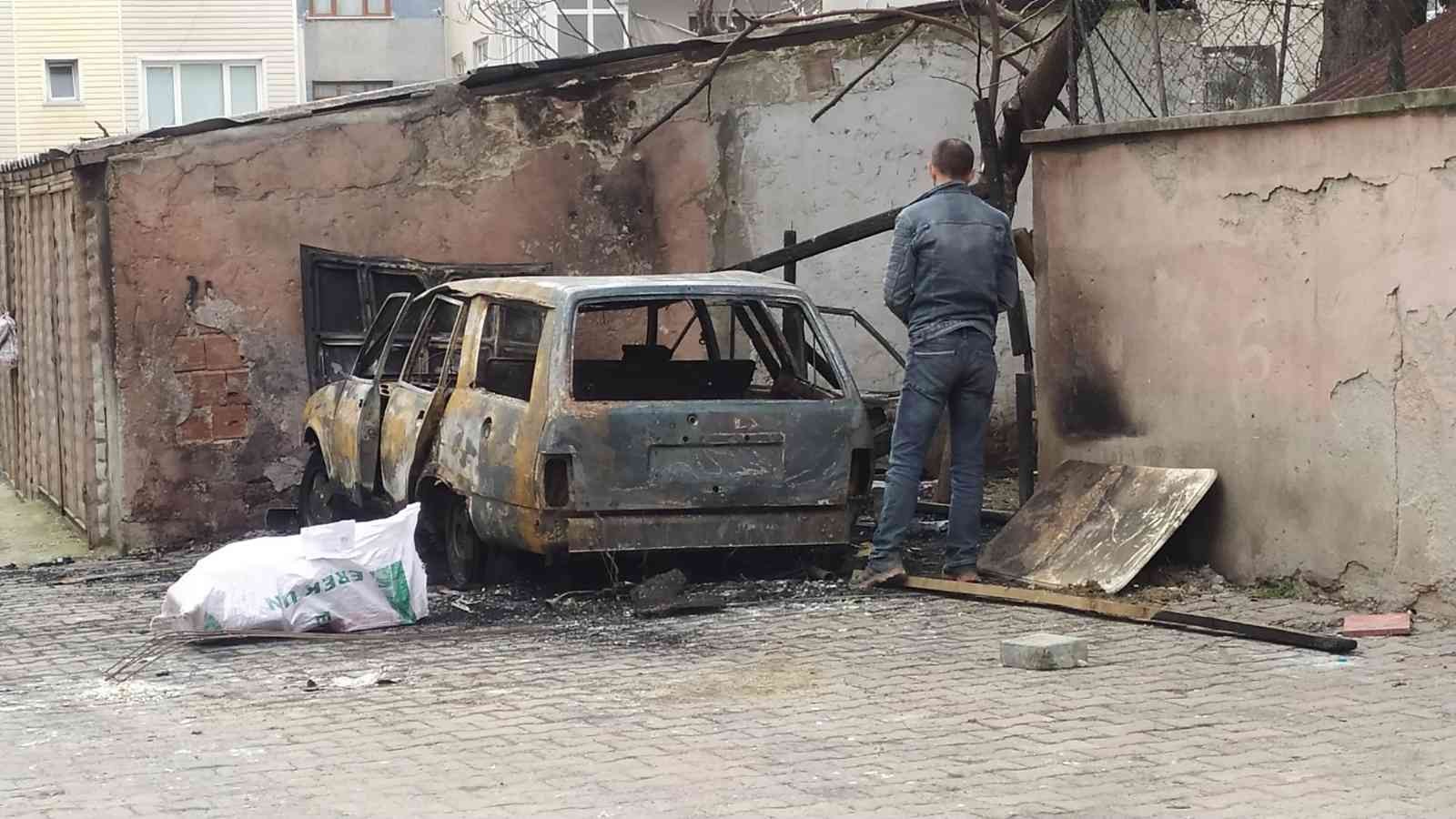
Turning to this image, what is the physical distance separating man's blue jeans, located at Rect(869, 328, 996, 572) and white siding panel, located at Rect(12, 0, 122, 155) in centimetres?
3230

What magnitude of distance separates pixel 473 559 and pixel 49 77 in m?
32.7

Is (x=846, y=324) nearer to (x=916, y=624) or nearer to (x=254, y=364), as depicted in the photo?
(x=254, y=364)

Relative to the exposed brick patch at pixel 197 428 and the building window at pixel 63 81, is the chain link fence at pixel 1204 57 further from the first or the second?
the building window at pixel 63 81

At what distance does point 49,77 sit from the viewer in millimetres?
38875

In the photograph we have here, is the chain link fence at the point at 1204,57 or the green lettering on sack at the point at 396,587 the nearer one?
the green lettering on sack at the point at 396,587

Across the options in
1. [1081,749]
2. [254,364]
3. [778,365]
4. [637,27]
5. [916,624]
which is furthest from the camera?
[637,27]

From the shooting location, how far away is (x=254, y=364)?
40.4 feet

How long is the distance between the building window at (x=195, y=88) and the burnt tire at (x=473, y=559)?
30.8 meters

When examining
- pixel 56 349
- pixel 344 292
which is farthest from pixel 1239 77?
pixel 56 349

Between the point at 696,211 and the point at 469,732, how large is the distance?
7.42 m

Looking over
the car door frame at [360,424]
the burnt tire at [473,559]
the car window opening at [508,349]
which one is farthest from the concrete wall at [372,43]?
the burnt tire at [473,559]

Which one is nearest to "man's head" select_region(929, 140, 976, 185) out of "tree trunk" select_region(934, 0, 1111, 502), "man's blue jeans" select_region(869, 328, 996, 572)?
"man's blue jeans" select_region(869, 328, 996, 572)

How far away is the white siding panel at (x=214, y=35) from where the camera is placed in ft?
126

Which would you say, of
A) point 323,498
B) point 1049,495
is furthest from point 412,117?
point 1049,495
